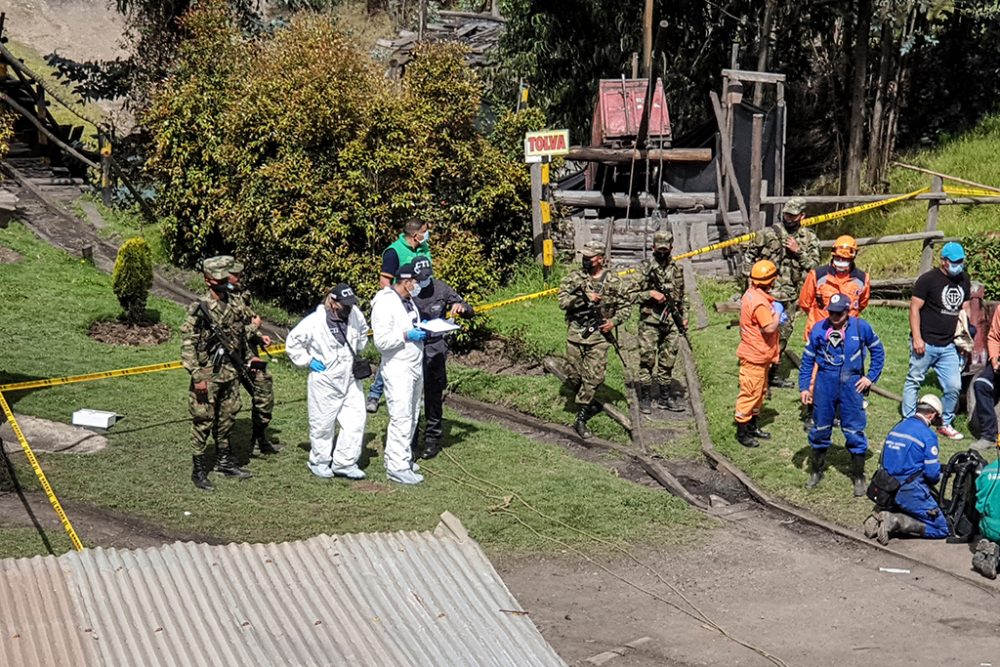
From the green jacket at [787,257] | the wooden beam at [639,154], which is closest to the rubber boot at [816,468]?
the green jacket at [787,257]

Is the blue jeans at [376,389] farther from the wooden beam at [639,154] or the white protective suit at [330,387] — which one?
the wooden beam at [639,154]

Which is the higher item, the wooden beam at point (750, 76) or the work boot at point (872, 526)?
the wooden beam at point (750, 76)

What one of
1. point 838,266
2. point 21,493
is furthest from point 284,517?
point 838,266

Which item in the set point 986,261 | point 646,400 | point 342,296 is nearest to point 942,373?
point 646,400

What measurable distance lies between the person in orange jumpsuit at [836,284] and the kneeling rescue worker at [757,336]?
1.93ft

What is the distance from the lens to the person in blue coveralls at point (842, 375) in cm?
1174

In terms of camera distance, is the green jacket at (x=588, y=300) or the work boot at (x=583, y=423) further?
the work boot at (x=583, y=423)

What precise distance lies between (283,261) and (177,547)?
33.7 ft

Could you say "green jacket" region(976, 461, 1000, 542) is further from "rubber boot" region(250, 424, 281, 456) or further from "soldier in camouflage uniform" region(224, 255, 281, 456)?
"rubber boot" region(250, 424, 281, 456)

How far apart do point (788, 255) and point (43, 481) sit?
825 centimetres

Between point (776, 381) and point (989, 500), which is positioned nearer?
point (989, 500)

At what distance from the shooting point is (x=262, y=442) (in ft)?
41.5

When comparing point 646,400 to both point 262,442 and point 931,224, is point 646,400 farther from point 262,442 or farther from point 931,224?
point 931,224

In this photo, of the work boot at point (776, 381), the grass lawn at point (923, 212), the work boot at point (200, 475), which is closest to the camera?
the work boot at point (200, 475)
